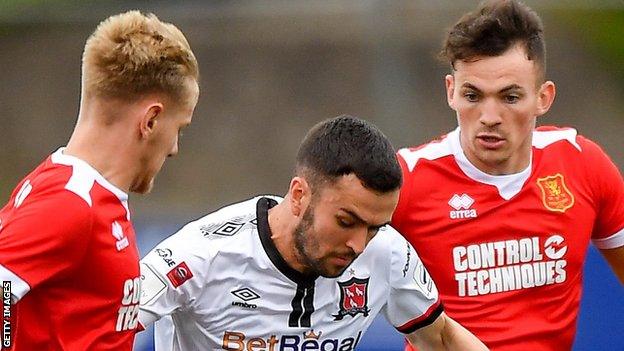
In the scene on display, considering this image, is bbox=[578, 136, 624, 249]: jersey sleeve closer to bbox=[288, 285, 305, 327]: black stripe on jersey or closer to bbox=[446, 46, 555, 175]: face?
bbox=[446, 46, 555, 175]: face

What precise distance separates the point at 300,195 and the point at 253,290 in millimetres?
348

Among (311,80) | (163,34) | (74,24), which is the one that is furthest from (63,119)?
(163,34)

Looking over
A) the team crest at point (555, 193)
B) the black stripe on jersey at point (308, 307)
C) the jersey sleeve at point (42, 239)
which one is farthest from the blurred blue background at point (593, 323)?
the jersey sleeve at point (42, 239)

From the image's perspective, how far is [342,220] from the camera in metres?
3.48

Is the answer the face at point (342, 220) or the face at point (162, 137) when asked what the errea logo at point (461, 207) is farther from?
the face at point (162, 137)

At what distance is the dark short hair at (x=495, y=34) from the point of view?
4.29 metres

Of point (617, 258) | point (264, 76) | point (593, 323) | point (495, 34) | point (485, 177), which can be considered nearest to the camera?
point (495, 34)

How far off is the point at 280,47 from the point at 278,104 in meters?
0.53

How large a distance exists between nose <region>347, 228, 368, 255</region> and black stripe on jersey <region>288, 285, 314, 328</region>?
13.4 inches

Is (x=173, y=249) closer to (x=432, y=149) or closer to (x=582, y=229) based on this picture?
(x=432, y=149)

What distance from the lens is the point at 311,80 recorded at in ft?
36.2

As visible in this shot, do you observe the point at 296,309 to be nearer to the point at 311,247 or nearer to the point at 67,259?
the point at 311,247

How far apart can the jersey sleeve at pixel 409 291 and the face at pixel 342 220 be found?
1.18 ft

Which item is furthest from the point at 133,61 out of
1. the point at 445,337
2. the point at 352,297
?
the point at 445,337
